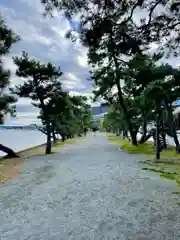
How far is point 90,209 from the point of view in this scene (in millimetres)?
4602

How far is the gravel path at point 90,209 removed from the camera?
3555 millimetres

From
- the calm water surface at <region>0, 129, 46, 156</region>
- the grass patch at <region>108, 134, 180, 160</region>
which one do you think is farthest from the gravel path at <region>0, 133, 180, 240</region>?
the calm water surface at <region>0, 129, 46, 156</region>

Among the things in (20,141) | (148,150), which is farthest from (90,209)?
(20,141)

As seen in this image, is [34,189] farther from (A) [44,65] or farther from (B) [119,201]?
(A) [44,65]

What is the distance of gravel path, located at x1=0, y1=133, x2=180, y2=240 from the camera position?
11.7 feet

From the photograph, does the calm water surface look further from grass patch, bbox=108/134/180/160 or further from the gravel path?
the gravel path

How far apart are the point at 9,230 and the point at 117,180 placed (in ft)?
12.9

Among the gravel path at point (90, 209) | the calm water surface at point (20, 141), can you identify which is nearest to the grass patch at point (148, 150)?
the gravel path at point (90, 209)

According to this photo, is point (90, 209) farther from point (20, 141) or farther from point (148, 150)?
point (20, 141)

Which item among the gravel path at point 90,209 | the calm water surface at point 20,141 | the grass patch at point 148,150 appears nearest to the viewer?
the gravel path at point 90,209

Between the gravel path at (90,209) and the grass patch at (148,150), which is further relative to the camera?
the grass patch at (148,150)

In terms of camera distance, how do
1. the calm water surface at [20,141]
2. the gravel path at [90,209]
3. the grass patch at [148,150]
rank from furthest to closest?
the calm water surface at [20,141] < the grass patch at [148,150] < the gravel path at [90,209]

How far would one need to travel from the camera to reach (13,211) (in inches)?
180

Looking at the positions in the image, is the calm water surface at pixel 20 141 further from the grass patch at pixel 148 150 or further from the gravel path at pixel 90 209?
the gravel path at pixel 90 209
